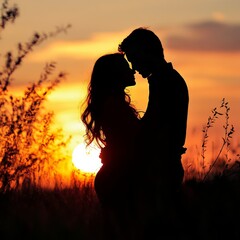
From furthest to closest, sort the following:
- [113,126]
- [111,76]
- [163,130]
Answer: [111,76]
[113,126]
[163,130]

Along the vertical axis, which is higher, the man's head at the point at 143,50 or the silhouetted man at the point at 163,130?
the man's head at the point at 143,50

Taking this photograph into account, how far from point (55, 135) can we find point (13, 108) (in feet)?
2.48

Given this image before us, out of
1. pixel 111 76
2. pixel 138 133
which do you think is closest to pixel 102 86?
pixel 111 76

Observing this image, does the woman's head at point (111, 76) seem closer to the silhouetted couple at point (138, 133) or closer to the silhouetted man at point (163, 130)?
the silhouetted couple at point (138, 133)

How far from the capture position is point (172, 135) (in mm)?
5953

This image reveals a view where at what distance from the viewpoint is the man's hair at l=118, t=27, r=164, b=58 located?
6.59 metres

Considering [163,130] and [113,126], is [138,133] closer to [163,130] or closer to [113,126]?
[163,130]

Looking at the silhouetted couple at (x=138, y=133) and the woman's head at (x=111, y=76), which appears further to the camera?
the woman's head at (x=111, y=76)

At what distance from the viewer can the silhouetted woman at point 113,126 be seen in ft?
20.5

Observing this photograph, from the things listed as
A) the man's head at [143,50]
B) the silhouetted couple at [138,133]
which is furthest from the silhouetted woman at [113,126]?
the man's head at [143,50]

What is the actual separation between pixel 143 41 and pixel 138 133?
1.13 metres

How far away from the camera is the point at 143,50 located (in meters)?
6.65

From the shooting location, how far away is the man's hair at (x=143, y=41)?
659 centimetres

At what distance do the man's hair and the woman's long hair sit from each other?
235 mm
